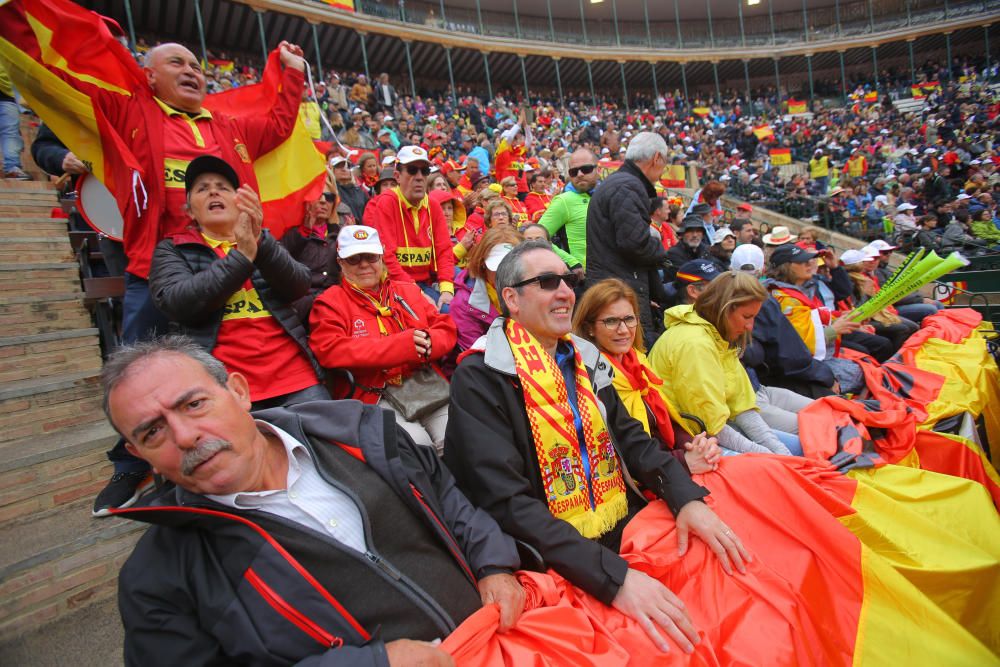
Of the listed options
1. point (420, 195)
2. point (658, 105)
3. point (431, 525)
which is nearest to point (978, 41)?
point (658, 105)

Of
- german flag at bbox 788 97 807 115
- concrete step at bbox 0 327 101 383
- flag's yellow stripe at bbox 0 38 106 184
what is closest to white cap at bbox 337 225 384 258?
flag's yellow stripe at bbox 0 38 106 184

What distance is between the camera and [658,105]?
1159 inches

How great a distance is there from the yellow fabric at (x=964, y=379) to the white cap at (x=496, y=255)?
9.45ft

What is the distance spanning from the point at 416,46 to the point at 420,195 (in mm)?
25073

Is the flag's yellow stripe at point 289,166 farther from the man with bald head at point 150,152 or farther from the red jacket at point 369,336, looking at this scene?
the red jacket at point 369,336

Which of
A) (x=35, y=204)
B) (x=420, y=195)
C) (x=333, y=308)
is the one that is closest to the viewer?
(x=333, y=308)

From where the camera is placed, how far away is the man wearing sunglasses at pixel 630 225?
388 centimetres

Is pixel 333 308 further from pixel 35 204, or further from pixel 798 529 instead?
pixel 35 204

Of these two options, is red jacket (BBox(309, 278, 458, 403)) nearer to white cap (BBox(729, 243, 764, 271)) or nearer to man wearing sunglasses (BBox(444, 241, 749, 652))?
man wearing sunglasses (BBox(444, 241, 749, 652))

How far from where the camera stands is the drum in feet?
9.44

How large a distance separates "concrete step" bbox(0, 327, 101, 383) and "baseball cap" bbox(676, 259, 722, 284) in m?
4.33

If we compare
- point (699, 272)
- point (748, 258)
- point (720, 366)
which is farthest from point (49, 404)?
point (748, 258)

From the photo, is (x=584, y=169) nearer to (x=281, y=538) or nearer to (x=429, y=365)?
(x=429, y=365)

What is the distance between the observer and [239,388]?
177 cm
